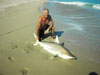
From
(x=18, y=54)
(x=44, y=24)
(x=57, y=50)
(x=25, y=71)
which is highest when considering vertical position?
(x=44, y=24)

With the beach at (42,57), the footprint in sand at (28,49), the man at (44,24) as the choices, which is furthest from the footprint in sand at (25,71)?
the man at (44,24)

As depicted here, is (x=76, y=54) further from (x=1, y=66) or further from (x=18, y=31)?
(x=18, y=31)

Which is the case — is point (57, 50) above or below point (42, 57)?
above

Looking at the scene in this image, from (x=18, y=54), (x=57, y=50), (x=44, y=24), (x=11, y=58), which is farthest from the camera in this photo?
(x=44, y=24)

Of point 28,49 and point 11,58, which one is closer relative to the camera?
point 11,58

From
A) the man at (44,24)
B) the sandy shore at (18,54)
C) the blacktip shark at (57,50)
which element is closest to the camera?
the sandy shore at (18,54)

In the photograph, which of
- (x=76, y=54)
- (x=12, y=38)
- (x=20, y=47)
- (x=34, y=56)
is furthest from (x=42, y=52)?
(x=12, y=38)

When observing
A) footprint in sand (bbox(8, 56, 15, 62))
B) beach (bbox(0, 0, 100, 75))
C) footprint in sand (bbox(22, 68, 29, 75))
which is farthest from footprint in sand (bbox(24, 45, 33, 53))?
footprint in sand (bbox(22, 68, 29, 75))

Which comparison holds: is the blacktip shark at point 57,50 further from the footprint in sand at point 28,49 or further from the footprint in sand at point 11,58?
the footprint in sand at point 11,58

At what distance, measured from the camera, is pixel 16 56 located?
13.3 ft

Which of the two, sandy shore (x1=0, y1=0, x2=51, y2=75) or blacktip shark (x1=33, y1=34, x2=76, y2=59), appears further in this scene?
blacktip shark (x1=33, y1=34, x2=76, y2=59)

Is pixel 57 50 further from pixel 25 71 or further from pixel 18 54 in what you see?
pixel 18 54

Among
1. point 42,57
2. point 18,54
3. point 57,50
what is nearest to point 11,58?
point 18,54

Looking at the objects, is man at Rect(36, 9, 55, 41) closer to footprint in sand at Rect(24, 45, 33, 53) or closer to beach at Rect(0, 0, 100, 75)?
beach at Rect(0, 0, 100, 75)
